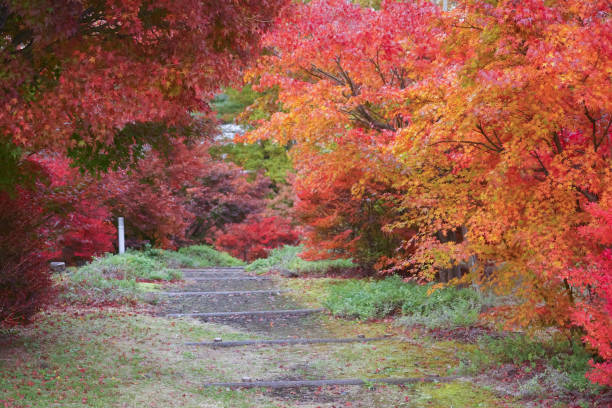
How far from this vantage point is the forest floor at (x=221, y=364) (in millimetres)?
5531

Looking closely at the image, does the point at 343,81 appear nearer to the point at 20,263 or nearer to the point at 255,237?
the point at 20,263

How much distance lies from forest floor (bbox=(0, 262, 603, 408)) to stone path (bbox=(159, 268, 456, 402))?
0.07m

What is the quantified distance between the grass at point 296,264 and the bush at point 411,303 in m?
4.09

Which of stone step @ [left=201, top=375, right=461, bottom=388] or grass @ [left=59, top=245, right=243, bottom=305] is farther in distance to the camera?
grass @ [left=59, top=245, right=243, bottom=305]

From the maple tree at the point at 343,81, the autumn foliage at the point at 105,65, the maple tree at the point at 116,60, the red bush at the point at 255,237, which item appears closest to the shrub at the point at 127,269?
the maple tree at the point at 343,81

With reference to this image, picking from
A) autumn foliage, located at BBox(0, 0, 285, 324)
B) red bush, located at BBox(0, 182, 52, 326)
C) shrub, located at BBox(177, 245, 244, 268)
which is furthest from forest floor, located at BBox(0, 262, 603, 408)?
shrub, located at BBox(177, 245, 244, 268)

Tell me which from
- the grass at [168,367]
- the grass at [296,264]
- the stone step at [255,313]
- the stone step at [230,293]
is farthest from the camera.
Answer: the grass at [296,264]

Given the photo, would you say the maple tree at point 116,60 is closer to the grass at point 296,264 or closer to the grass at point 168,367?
→ the grass at point 168,367

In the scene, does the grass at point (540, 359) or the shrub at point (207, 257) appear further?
the shrub at point (207, 257)

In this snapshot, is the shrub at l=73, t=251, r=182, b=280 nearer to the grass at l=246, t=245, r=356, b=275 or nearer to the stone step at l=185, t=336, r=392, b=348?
the grass at l=246, t=245, r=356, b=275

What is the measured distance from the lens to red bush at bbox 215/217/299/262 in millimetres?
23781

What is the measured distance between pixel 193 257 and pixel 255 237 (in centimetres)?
352

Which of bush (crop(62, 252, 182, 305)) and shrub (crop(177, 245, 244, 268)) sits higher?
bush (crop(62, 252, 182, 305))

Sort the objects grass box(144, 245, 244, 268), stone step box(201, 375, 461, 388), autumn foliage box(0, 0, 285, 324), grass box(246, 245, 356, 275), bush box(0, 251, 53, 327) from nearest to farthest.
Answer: autumn foliage box(0, 0, 285, 324)
stone step box(201, 375, 461, 388)
bush box(0, 251, 53, 327)
grass box(246, 245, 356, 275)
grass box(144, 245, 244, 268)
